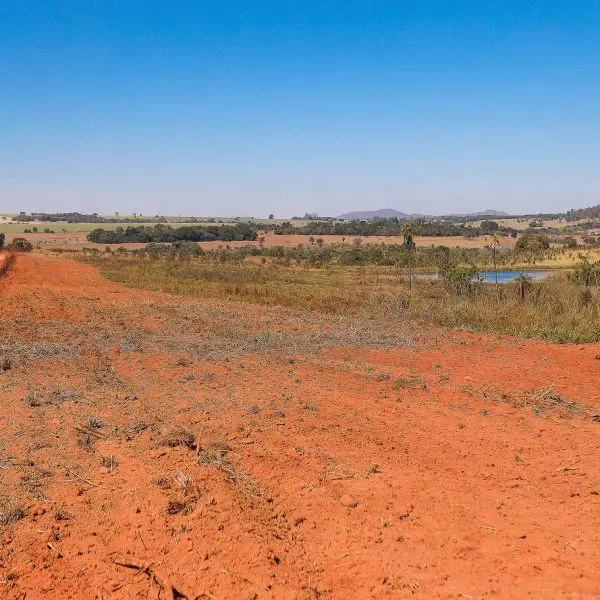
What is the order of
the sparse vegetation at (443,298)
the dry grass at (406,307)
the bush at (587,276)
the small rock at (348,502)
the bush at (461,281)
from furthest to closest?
the bush at (587,276), the bush at (461,281), the sparse vegetation at (443,298), the dry grass at (406,307), the small rock at (348,502)

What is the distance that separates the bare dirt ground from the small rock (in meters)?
0.03

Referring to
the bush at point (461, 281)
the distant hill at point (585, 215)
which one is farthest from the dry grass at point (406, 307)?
the distant hill at point (585, 215)

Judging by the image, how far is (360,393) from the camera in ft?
25.8

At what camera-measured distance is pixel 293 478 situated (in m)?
4.93

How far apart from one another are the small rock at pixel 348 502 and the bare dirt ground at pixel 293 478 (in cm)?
3

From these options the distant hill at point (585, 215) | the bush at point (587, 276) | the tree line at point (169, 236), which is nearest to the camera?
the bush at point (587, 276)

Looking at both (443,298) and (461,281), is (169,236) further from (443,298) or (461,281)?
(443,298)

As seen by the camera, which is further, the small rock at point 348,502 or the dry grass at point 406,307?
the dry grass at point 406,307

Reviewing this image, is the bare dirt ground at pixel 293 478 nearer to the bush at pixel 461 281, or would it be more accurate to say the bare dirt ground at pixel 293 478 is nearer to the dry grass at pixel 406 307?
the dry grass at pixel 406 307

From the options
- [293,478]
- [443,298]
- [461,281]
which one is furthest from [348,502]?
[461,281]

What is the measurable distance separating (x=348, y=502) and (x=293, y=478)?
0.64 meters

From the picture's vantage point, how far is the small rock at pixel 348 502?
14.7ft

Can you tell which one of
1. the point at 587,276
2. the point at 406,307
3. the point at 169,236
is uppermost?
the point at 169,236

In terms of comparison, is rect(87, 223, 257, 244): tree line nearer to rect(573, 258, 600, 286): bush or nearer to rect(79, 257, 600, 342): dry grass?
rect(79, 257, 600, 342): dry grass
